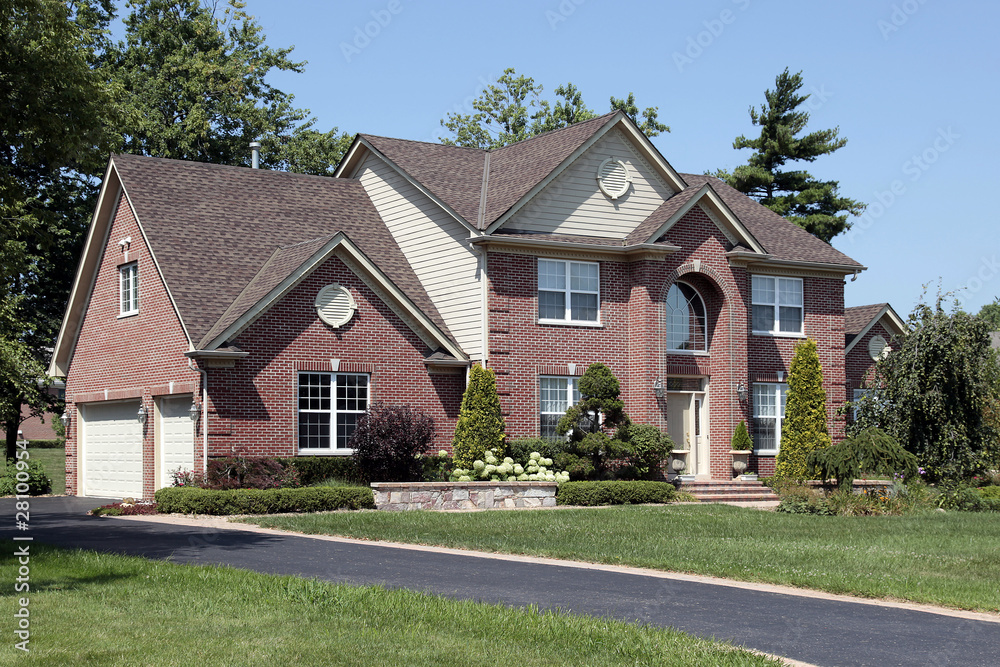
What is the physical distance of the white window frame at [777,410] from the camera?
104 ft

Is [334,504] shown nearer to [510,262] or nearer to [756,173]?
[510,262]

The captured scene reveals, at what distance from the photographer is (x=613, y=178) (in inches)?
1172

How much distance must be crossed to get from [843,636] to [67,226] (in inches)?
1381

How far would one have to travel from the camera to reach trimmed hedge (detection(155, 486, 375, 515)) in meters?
22.4

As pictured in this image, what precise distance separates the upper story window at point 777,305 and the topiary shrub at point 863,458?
733 cm

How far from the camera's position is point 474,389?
26812 mm

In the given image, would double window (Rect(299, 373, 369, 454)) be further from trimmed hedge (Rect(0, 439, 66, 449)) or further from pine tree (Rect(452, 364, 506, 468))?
trimmed hedge (Rect(0, 439, 66, 449))

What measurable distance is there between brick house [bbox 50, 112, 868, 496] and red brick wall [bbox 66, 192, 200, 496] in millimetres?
81

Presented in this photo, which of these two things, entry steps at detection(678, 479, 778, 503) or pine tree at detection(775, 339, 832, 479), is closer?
entry steps at detection(678, 479, 778, 503)

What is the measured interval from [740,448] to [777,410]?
235 cm

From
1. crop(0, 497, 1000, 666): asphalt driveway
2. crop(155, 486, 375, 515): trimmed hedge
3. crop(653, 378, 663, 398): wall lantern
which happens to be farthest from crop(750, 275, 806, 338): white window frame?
crop(0, 497, 1000, 666): asphalt driveway

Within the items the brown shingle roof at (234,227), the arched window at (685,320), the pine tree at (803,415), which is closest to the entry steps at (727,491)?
the pine tree at (803,415)

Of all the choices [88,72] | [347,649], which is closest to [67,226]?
[88,72]

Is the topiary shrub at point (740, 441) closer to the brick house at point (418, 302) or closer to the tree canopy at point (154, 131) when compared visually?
the brick house at point (418, 302)
